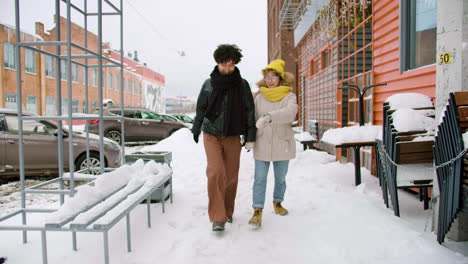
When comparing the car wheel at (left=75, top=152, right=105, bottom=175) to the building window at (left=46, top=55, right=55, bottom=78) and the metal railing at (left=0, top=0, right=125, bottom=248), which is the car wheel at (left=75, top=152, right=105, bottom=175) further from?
the building window at (left=46, top=55, right=55, bottom=78)

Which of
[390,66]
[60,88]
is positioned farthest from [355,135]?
[60,88]

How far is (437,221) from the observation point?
282 centimetres

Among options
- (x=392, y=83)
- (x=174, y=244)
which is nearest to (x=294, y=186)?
(x=392, y=83)

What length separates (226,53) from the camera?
324 centimetres

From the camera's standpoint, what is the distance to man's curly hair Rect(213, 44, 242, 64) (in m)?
3.23

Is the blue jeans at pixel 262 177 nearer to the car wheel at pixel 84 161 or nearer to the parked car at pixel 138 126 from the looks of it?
the car wheel at pixel 84 161

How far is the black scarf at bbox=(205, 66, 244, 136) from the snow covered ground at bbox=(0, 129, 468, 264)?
3.25ft

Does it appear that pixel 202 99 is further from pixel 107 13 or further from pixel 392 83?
pixel 392 83

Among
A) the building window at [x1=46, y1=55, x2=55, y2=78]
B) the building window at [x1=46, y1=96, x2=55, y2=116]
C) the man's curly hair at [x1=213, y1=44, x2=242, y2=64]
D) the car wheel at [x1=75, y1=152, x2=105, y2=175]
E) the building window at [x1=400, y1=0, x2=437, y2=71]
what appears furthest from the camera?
the building window at [x1=46, y1=96, x2=55, y2=116]

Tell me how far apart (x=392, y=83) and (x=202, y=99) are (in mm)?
3213

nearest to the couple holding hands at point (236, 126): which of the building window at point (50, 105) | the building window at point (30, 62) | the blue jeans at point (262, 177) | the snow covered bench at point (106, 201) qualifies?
the blue jeans at point (262, 177)

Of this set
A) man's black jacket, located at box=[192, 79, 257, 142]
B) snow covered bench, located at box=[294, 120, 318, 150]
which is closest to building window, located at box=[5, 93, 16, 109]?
snow covered bench, located at box=[294, 120, 318, 150]

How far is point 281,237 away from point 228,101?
1329mm

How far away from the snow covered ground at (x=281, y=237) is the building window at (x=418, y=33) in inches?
69.1
